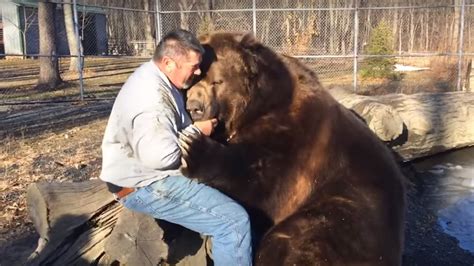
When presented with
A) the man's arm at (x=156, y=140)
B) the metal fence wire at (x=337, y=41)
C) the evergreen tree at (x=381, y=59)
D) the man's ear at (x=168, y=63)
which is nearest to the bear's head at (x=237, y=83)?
the man's ear at (x=168, y=63)

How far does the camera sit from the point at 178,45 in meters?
3.13


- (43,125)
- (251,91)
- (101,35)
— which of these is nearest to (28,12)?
(101,35)

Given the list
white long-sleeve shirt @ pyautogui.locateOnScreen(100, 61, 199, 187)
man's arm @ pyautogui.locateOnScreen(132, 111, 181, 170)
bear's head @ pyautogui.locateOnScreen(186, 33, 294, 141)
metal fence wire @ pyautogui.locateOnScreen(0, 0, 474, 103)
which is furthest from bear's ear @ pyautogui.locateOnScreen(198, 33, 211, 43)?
metal fence wire @ pyautogui.locateOnScreen(0, 0, 474, 103)

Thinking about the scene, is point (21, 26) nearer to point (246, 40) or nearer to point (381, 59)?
point (381, 59)

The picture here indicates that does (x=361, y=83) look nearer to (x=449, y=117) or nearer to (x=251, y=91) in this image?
(x=449, y=117)

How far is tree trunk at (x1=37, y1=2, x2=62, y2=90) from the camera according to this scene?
16484 mm

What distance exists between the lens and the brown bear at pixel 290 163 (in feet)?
10.5

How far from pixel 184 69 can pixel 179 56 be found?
9 centimetres

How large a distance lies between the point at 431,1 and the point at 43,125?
17.6 m

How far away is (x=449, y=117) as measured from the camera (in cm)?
753

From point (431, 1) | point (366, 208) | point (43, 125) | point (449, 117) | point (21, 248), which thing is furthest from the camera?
point (431, 1)

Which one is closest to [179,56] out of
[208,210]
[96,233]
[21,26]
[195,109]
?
[195,109]

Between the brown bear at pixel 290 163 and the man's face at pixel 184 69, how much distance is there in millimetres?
158

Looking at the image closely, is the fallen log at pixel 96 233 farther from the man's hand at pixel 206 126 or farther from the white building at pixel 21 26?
the white building at pixel 21 26
